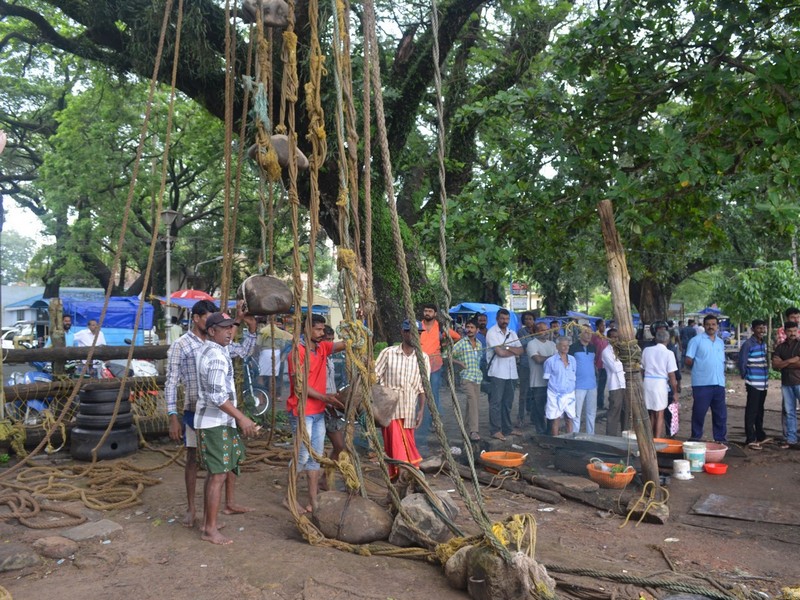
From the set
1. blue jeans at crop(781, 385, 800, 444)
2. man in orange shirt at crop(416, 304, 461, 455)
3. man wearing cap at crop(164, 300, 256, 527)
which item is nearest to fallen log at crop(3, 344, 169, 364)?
man wearing cap at crop(164, 300, 256, 527)

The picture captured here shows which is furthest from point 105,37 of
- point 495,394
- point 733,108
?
point 733,108

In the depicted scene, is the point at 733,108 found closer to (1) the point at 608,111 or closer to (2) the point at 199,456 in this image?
(1) the point at 608,111

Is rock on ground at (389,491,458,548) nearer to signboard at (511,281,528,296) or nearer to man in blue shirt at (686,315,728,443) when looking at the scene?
man in blue shirt at (686,315,728,443)

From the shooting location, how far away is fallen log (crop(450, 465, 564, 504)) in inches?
275

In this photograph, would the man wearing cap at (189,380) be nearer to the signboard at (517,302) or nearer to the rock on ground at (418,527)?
the rock on ground at (418,527)

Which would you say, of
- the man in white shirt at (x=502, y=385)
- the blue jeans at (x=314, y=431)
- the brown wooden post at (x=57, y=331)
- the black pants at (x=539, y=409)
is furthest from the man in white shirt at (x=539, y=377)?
the brown wooden post at (x=57, y=331)

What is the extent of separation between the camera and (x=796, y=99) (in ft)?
21.9

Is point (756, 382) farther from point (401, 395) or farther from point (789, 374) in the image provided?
point (401, 395)

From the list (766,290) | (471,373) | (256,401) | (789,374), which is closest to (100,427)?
(256,401)

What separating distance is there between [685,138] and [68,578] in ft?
23.6

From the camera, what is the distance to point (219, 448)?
4926 mm

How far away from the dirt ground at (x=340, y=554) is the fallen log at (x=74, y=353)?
2069mm

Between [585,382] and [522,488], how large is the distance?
2.63 m

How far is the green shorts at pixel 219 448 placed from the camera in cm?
490
